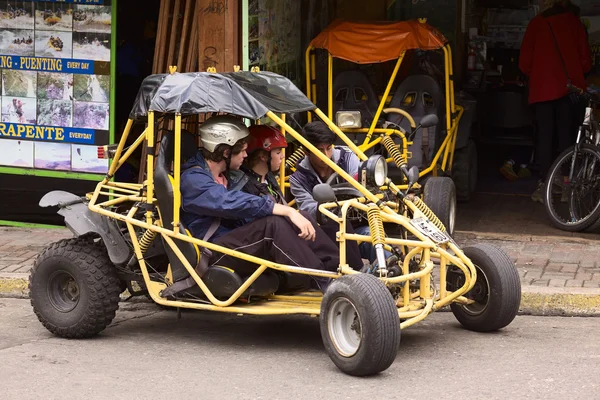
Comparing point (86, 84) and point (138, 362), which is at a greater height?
point (86, 84)

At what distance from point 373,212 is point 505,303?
973 mm

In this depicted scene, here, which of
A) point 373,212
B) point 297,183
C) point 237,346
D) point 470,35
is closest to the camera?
point 373,212

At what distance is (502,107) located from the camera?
45.3 ft

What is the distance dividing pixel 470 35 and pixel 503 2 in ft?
3.00

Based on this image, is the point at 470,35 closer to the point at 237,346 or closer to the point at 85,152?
the point at 85,152

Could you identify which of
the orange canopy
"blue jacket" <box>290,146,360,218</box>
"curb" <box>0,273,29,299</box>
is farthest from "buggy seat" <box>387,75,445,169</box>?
"curb" <box>0,273,29,299</box>

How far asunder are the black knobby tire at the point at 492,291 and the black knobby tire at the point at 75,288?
2.06 meters

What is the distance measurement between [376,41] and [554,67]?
1793mm

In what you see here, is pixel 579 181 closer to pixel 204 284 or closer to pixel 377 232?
pixel 377 232

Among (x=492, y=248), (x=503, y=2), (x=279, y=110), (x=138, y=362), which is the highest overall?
(x=503, y=2)

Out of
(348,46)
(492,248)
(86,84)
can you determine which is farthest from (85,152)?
(492,248)

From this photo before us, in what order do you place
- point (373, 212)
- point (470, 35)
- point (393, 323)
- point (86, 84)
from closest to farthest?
1. point (393, 323)
2. point (373, 212)
3. point (86, 84)
4. point (470, 35)

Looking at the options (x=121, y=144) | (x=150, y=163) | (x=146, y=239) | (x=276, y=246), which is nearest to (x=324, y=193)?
(x=276, y=246)

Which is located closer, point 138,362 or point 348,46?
point 138,362
